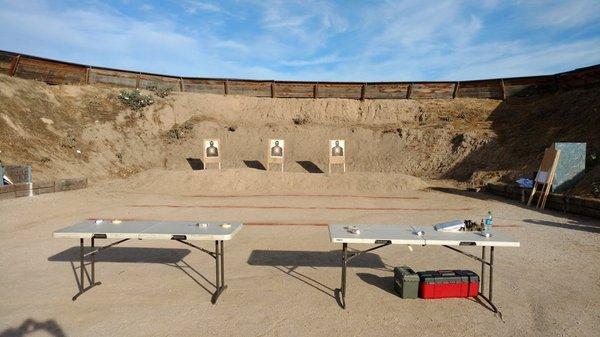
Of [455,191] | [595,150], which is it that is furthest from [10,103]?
[595,150]

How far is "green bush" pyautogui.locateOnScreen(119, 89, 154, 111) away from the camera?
25.0 m

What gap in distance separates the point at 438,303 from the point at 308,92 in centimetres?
2424

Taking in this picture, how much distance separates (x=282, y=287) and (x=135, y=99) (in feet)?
74.7

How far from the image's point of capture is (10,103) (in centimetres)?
1962

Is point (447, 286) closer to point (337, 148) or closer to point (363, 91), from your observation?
point (337, 148)

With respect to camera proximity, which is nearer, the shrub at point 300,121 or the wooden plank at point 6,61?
the wooden plank at point 6,61

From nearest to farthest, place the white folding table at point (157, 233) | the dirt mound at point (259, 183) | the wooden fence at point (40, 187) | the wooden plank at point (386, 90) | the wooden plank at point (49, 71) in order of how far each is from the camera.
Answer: the white folding table at point (157, 233) < the wooden fence at point (40, 187) < the dirt mound at point (259, 183) < the wooden plank at point (49, 71) < the wooden plank at point (386, 90)

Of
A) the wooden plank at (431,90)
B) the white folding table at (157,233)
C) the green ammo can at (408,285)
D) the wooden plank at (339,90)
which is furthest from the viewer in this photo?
the wooden plank at (339,90)

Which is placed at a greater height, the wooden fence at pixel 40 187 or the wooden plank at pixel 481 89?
the wooden plank at pixel 481 89

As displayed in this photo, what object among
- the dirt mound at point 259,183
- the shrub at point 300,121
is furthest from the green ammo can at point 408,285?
the shrub at point 300,121

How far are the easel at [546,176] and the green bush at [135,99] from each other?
867 inches

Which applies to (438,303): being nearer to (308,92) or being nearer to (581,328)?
(581,328)

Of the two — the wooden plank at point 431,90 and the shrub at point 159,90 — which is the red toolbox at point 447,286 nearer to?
the wooden plank at point 431,90

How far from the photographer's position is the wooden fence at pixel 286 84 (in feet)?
76.4
